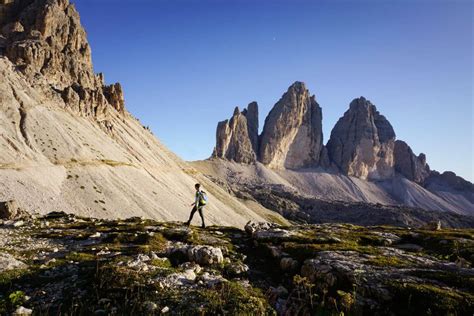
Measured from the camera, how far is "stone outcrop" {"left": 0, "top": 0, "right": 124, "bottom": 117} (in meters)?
98.2

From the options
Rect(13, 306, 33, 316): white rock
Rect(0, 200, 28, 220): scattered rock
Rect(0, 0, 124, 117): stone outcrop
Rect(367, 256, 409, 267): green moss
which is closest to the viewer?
Rect(13, 306, 33, 316): white rock

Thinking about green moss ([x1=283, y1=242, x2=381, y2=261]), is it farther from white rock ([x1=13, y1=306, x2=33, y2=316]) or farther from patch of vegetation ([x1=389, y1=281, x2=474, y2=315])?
white rock ([x1=13, y1=306, x2=33, y2=316])

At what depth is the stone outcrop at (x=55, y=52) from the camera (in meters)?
98.2

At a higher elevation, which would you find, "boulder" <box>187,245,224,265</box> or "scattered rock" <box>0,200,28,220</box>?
"boulder" <box>187,245,224,265</box>

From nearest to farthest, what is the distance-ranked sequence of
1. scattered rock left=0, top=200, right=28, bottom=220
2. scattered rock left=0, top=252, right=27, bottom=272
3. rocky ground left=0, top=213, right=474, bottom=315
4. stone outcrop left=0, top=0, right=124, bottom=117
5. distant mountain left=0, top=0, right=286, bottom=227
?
rocky ground left=0, top=213, right=474, bottom=315 < scattered rock left=0, top=252, right=27, bottom=272 < scattered rock left=0, top=200, right=28, bottom=220 < distant mountain left=0, top=0, right=286, bottom=227 < stone outcrop left=0, top=0, right=124, bottom=117

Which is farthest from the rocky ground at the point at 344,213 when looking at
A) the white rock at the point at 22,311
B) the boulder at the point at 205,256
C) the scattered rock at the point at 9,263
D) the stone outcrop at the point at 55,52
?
the white rock at the point at 22,311

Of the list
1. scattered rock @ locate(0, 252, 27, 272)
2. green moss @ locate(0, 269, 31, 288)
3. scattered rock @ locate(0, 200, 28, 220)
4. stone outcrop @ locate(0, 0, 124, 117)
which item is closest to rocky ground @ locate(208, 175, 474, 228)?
stone outcrop @ locate(0, 0, 124, 117)

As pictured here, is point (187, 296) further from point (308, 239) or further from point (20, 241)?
point (20, 241)

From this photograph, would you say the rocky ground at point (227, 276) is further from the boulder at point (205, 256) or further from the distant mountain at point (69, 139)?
the distant mountain at point (69, 139)

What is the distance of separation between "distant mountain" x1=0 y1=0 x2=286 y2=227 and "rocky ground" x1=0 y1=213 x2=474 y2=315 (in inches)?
1497

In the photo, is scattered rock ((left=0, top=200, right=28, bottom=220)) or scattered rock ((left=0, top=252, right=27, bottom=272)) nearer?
scattered rock ((left=0, top=252, right=27, bottom=272))

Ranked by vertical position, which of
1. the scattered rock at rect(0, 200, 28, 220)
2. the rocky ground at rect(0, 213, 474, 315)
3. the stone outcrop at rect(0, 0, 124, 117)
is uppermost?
the stone outcrop at rect(0, 0, 124, 117)

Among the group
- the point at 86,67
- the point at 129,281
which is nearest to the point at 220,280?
the point at 129,281

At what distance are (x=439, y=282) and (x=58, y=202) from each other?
56222 millimetres
